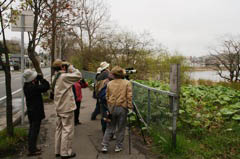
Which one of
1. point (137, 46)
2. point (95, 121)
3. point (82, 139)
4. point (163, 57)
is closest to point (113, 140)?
point (82, 139)

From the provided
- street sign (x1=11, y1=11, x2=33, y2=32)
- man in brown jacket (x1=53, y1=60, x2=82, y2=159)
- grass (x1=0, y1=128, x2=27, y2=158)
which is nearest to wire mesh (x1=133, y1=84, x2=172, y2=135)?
man in brown jacket (x1=53, y1=60, x2=82, y2=159)

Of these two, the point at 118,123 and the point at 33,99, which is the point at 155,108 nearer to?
the point at 118,123

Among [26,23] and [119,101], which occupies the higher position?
[26,23]

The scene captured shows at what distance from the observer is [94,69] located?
18.8 metres

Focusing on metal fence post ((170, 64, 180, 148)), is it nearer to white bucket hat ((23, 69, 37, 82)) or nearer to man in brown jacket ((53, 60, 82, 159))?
man in brown jacket ((53, 60, 82, 159))

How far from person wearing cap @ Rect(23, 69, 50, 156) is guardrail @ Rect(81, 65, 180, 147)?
2210 millimetres

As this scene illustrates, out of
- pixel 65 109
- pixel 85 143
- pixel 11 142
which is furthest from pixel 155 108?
pixel 11 142

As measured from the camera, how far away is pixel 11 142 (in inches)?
164

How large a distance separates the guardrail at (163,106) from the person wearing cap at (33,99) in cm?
221

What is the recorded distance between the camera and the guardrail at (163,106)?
383 cm

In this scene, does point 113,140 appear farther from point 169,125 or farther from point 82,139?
point 169,125

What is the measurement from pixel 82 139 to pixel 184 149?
2252 millimetres

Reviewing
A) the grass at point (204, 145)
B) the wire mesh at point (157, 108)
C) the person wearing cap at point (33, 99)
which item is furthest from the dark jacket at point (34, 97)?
the grass at point (204, 145)

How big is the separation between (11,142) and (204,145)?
12.4 ft
